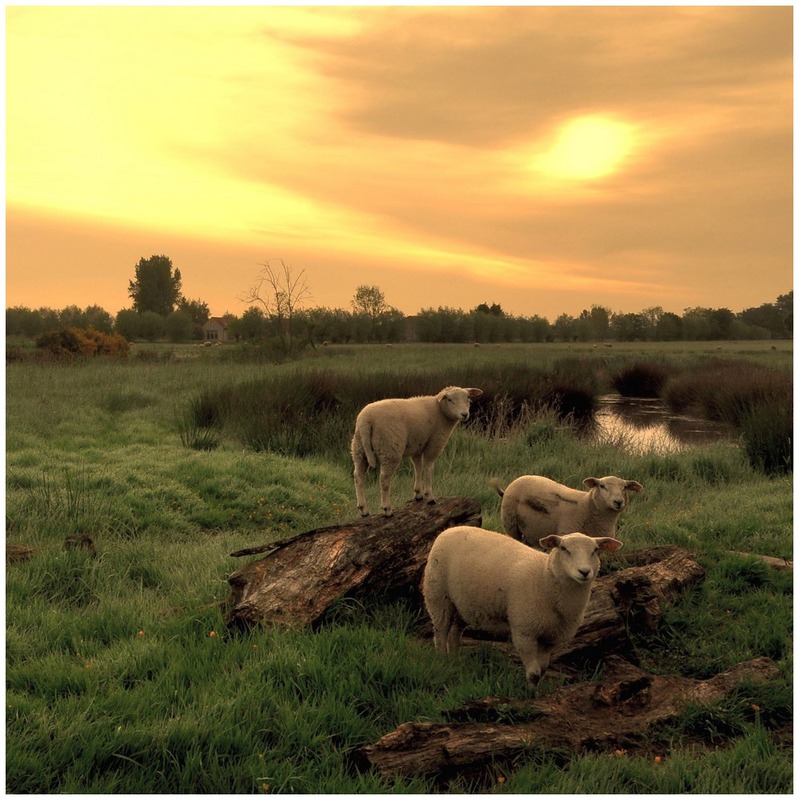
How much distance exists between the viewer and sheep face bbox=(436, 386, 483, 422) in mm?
6625

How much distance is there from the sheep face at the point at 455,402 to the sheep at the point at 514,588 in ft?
4.41

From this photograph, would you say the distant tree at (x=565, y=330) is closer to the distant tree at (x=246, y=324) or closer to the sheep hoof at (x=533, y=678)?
the distant tree at (x=246, y=324)

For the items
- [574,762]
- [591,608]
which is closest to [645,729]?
[574,762]

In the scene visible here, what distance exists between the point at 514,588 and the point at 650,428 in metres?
20.3

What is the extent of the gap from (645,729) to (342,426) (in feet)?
39.5

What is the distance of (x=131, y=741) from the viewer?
13.9 ft

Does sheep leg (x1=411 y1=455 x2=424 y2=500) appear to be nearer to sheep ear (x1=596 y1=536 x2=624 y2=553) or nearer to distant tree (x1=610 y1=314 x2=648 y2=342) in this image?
sheep ear (x1=596 y1=536 x2=624 y2=553)

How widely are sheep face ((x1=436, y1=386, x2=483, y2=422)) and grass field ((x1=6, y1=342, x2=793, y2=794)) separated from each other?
1.86 meters

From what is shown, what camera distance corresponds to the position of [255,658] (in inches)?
206

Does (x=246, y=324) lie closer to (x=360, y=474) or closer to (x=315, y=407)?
(x=315, y=407)

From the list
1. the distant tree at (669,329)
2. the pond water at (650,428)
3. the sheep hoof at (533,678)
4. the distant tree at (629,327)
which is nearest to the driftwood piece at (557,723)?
the sheep hoof at (533,678)

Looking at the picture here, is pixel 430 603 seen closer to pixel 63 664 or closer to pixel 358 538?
pixel 358 538

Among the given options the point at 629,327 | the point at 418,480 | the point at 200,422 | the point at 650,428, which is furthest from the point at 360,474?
the point at 629,327

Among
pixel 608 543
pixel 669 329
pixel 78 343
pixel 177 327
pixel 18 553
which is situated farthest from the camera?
pixel 177 327
